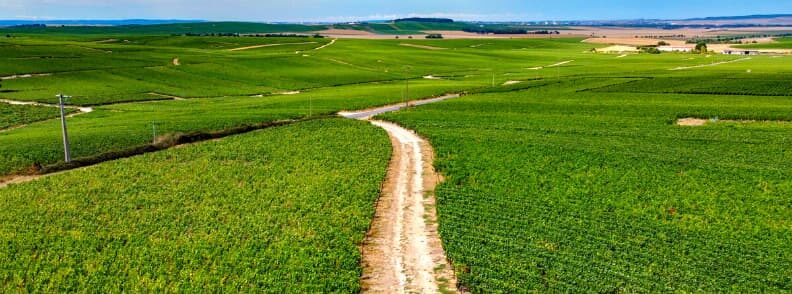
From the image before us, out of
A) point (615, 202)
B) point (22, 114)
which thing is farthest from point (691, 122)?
point (22, 114)

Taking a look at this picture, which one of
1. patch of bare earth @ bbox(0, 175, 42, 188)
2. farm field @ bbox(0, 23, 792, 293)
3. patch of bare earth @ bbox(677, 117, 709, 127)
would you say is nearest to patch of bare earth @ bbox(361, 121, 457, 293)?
farm field @ bbox(0, 23, 792, 293)

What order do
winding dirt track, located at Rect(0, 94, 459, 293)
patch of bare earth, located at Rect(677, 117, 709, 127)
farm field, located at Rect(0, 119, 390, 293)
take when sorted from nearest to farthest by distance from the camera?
farm field, located at Rect(0, 119, 390, 293), winding dirt track, located at Rect(0, 94, 459, 293), patch of bare earth, located at Rect(677, 117, 709, 127)

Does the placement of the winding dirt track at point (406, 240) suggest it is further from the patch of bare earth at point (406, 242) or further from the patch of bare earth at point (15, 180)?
the patch of bare earth at point (15, 180)

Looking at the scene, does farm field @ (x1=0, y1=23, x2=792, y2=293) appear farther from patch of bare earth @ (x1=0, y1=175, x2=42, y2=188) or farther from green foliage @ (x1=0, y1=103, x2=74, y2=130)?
patch of bare earth @ (x1=0, y1=175, x2=42, y2=188)

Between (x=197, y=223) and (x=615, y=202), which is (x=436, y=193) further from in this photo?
(x=197, y=223)

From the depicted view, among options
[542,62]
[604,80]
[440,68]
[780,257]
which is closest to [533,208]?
[780,257]

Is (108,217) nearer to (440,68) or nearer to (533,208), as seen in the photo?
(533,208)
